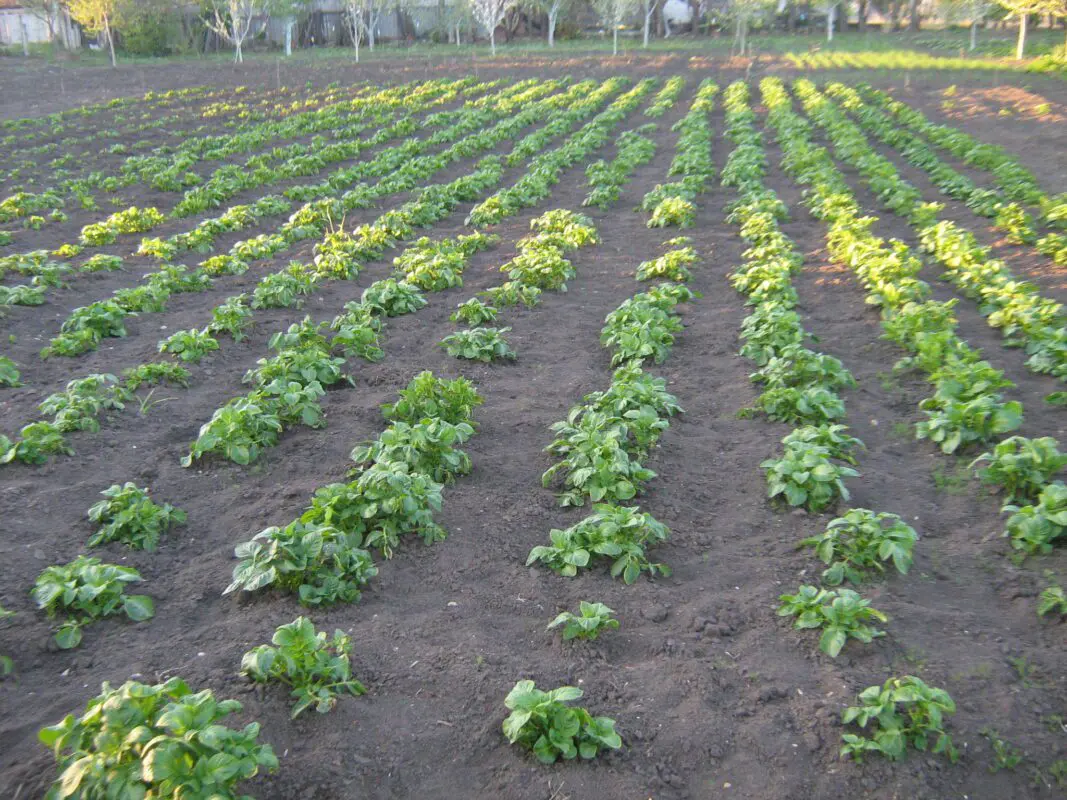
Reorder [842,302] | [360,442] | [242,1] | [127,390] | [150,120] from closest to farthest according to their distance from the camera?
[360,442] < [127,390] < [842,302] < [150,120] < [242,1]

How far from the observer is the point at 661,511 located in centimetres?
560

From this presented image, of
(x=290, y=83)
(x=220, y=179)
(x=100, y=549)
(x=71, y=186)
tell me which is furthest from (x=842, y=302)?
(x=290, y=83)

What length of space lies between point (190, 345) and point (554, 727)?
232 inches

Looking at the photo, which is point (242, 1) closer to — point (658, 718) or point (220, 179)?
point (220, 179)

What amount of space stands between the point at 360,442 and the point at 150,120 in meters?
23.5

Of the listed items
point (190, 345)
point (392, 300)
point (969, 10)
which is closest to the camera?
point (190, 345)

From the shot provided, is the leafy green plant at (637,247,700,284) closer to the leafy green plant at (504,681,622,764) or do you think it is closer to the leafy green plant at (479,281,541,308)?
the leafy green plant at (479,281,541,308)

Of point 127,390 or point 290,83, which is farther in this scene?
point 290,83

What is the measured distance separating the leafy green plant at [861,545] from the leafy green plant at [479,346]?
3899 millimetres

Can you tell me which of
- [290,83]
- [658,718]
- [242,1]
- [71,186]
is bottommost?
[658,718]

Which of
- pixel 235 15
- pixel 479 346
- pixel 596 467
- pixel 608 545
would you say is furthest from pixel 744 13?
pixel 608 545

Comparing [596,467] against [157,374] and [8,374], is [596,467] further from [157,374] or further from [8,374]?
[8,374]

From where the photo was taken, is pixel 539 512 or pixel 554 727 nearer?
pixel 554 727

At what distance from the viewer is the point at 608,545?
4.82 metres
